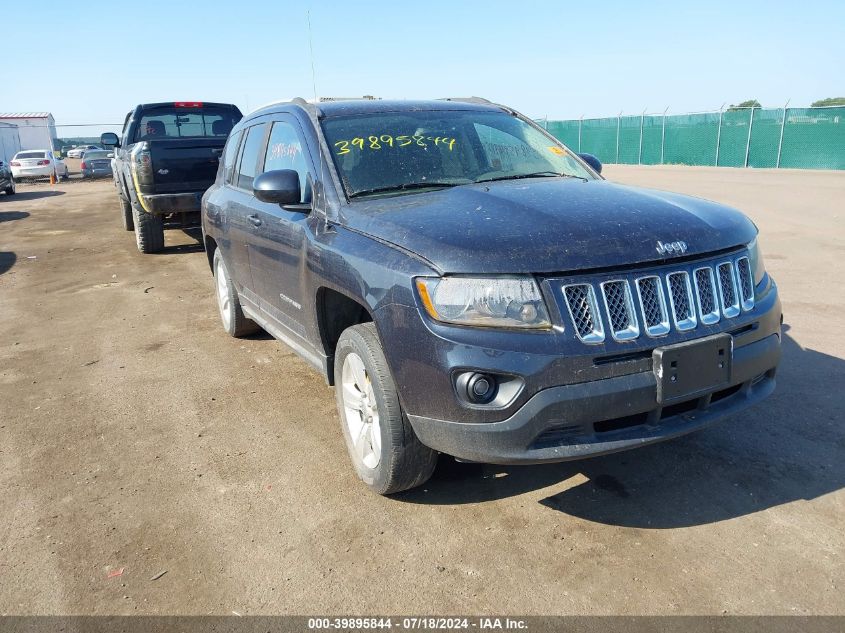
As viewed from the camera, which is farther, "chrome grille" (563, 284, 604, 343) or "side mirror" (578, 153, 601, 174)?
"side mirror" (578, 153, 601, 174)

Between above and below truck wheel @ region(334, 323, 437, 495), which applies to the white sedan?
below

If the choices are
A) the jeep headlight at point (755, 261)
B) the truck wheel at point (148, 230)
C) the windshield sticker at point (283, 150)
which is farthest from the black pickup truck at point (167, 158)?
the jeep headlight at point (755, 261)

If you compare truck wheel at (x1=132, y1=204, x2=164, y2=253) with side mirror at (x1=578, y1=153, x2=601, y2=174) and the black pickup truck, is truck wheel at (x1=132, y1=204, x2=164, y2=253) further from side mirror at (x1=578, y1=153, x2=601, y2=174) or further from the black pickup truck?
side mirror at (x1=578, y1=153, x2=601, y2=174)

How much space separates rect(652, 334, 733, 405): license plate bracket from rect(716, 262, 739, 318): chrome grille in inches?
6.6

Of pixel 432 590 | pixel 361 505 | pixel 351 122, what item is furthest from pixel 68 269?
pixel 432 590

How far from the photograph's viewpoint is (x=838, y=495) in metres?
3.16

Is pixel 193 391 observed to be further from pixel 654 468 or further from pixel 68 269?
pixel 68 269

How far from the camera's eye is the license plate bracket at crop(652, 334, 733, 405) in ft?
8.57

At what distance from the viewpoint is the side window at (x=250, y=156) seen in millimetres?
4734

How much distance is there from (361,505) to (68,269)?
27.3 ft

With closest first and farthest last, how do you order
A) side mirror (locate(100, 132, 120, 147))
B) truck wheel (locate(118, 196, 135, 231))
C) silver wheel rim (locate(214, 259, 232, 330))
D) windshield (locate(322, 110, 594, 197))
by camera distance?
windshield (locate(322, 110, 594, 197)), silver wheel rim (locate(214, 259, 232, 330)), side mirror (locate(100, 132, 120, 147)), truck wheel (locate(118, 196, 135, 231))

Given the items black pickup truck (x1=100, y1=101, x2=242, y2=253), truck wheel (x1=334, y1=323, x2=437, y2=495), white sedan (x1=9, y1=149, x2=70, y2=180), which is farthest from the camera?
white sedan (x1=9, y1=149, x2=70, y2=180)

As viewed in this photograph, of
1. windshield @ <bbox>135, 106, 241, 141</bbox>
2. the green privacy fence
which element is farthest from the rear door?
the green privacy fence

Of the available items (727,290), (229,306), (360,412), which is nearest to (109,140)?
(229,306)
